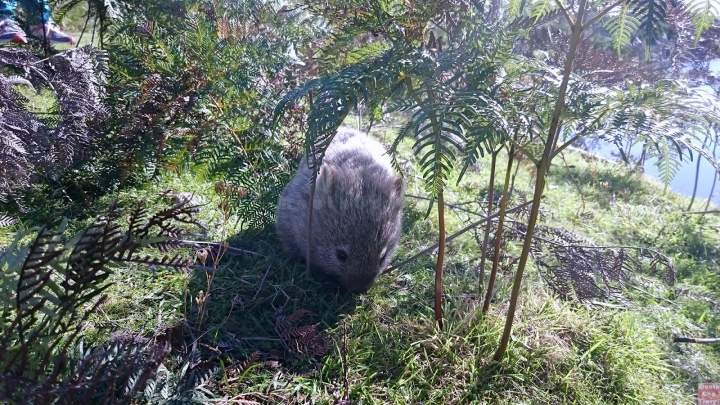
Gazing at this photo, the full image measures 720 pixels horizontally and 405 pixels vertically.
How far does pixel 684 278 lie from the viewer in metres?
4.29

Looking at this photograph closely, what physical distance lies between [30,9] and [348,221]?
2.81 metres

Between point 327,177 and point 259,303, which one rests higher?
point 327,177

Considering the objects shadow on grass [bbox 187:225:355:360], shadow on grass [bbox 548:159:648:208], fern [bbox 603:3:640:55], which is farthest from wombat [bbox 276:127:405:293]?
shadow on grass [bbox 548:159:648:208]

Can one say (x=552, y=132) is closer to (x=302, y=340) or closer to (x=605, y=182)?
(x=302, y=340)

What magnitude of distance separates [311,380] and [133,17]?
9.25 ft

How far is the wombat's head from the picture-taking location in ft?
10.8

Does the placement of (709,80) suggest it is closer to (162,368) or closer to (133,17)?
(133,17)

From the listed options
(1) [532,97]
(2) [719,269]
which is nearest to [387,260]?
(1) [532,97]

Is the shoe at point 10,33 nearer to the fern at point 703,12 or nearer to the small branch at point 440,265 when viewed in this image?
the small branch at point 440,265

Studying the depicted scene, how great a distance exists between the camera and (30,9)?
3578 mm

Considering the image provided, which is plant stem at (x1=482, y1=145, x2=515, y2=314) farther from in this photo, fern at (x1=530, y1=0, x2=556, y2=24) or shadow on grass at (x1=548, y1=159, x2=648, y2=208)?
shadow on grass at (x1=548, y1=159, x2=648, y2=208)

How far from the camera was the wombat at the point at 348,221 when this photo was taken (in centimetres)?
A: 332

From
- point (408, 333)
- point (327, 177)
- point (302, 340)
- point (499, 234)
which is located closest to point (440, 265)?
point (499, 234)

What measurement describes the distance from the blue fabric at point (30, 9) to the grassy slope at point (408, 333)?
1456mm
